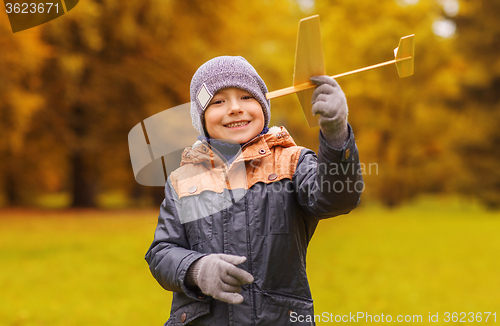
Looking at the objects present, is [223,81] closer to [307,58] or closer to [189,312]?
[307,58]

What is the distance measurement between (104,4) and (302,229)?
10748 mm

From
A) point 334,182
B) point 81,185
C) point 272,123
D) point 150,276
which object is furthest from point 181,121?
point 81,185

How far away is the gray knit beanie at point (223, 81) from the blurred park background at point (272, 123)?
11.1 feet

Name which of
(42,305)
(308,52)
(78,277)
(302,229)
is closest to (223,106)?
(308,52)

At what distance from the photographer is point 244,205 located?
1706mm

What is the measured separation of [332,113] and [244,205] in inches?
20.1

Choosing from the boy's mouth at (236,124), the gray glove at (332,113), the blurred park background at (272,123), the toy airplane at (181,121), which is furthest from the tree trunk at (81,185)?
the gray glove at (332,113)

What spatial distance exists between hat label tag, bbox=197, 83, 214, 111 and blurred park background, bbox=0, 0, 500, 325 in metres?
3.39

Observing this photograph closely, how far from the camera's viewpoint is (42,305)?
5.06 m

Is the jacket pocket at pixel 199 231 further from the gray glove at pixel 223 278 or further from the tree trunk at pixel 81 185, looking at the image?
the tree trunk at pixel 81 185

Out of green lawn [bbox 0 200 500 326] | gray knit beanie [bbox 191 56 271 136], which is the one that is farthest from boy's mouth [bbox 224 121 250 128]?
green lawn [bbox 0 200 500 326]

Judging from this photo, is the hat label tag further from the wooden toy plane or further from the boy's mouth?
the wooden toy plane

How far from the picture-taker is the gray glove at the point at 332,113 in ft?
4.66

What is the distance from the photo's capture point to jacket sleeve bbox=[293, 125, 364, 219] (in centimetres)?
145
